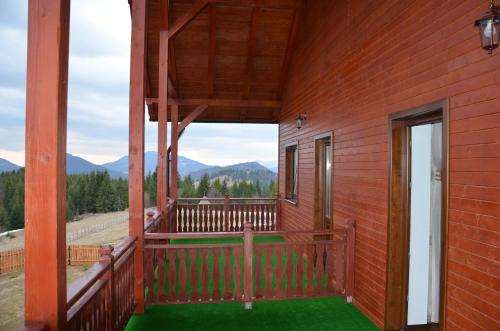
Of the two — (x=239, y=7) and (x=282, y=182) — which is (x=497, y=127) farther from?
(x=282, y=182)

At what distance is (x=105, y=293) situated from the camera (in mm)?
2896

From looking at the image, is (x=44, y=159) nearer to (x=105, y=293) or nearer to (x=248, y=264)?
(x=105, y=293)

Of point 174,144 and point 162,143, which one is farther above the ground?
point 174,144

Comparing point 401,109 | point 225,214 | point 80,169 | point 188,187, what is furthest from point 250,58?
point 80,169

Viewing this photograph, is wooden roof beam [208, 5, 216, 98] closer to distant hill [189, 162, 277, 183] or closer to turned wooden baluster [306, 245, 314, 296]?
turned wooden baluster [306, 245, 314, 296]

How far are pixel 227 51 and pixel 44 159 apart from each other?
7.09 metres

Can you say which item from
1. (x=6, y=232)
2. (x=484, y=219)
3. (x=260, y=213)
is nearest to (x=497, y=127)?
(x=484, y=219)

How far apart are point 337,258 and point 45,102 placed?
392 cm

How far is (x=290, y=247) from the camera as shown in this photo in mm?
4395

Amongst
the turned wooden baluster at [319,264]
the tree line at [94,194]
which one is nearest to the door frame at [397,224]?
the turned wooden baluster at [319,264]

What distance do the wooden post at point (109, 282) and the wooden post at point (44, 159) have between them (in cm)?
122

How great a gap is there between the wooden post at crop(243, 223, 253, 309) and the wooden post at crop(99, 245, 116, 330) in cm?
171

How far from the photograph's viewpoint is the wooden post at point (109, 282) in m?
2.91

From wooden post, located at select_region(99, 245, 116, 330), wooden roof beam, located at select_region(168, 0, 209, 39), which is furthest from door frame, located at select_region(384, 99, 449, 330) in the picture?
wooden roof beam, located at select_region(168, 0, 209, 39)
